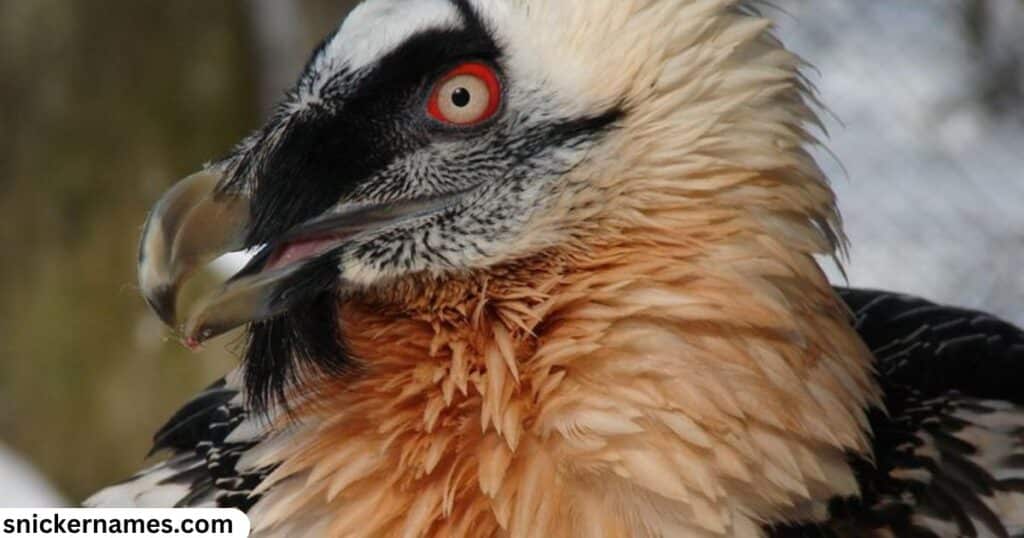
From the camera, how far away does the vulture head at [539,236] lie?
194cm

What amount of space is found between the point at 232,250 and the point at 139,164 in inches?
150

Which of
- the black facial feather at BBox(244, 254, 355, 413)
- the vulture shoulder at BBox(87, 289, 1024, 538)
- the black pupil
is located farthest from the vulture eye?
the vulture shoulder at BBox(87, 289, 1024, 538)

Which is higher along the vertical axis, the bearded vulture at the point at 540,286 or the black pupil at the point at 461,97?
the black pupil at the point at 461,97

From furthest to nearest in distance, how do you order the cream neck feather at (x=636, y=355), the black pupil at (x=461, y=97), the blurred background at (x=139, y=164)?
the blurred background at (x=139, y=164)
the black pupil at (x=461, y=97)
the cream neck feather at (x=636, y=355)

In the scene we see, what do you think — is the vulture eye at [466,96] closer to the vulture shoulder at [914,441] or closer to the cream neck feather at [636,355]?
the cream neck feather at [636,355]

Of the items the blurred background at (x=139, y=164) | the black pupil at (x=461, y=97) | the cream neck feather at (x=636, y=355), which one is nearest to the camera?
the cream neck feather at (x=636, y=355)

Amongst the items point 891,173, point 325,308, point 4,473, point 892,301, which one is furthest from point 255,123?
point 325,308

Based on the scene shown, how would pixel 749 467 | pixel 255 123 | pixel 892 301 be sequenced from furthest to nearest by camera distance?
1. pixel 255 123
2. pixel 892 301
3. pixel 749 467

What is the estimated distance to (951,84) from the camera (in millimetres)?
5742

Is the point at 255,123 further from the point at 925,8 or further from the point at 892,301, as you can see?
the point at 892,301

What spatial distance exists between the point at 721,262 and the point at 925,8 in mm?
4293

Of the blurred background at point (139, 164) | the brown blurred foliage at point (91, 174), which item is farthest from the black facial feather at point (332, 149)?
the brown blurred foliage at point (91, 174)

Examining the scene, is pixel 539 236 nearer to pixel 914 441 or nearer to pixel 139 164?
pixel 914 441

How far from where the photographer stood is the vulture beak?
1938mm
